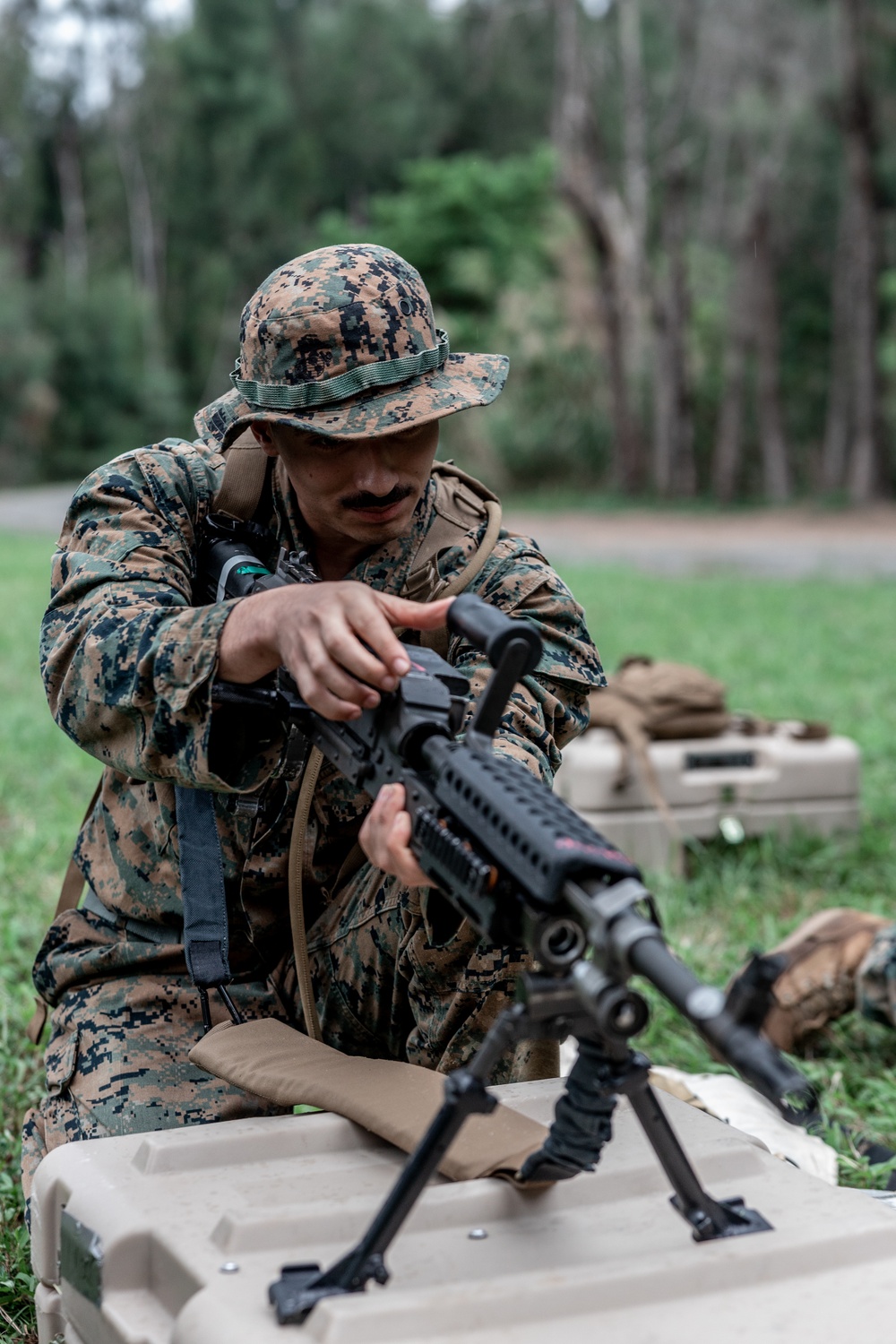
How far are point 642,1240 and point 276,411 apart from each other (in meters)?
1.32

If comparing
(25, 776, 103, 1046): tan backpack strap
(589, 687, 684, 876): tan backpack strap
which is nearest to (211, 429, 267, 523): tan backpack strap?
(25, 776, 103, 1046): tan backpack strap

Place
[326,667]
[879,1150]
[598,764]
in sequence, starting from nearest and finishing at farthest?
[326,667], [879,1150], [598,764]

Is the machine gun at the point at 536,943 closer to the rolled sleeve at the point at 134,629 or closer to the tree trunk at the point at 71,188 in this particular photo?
the rolled sleeve at the point at 134,629

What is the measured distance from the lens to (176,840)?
108 inches

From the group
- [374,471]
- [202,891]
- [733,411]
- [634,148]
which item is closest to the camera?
[374,471]

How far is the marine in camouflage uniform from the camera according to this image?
2.30 meters

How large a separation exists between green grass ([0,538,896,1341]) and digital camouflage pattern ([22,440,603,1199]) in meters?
0.35

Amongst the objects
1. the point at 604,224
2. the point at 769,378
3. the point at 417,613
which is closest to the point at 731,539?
the point at 604,224

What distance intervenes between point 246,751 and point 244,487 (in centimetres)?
60

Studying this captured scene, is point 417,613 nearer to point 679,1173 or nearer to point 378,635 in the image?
point 378,635

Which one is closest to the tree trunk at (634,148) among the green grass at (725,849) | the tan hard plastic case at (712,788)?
the green grass at (725,849)

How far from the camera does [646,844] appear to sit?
485 centimetres

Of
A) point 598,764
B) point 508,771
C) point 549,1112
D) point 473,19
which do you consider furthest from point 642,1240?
point 473,19

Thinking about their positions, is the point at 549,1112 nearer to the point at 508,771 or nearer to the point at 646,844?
the point at 508,771
